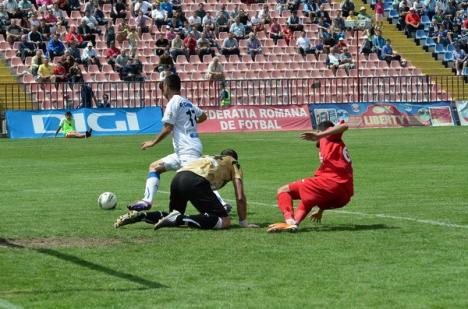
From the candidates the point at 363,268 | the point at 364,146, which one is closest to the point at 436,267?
the point at 363,268

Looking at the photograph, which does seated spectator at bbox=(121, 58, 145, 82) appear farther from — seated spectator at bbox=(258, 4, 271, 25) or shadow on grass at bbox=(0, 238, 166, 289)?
shadow on grass at bbox=(0, 238, 166, 289)

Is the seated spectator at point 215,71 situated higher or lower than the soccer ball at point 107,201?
lower

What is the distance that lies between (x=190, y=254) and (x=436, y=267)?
248 centimetres

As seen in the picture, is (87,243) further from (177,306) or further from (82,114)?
(82,114)

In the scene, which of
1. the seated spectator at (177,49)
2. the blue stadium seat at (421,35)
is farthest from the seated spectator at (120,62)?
the blue stadium seat at (421,35)

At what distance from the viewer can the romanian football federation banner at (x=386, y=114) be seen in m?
41.4

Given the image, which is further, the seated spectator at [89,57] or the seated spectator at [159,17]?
the seated spectator at [159,17]

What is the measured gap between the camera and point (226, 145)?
3228 centimetres

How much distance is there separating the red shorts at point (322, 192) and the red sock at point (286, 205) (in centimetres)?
11

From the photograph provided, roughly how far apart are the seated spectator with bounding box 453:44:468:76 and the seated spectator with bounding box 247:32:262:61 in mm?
9114

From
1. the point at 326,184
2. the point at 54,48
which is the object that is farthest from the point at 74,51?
the point at 326,184

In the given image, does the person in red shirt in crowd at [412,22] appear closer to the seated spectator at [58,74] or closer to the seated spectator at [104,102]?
the seated spectator at [104,102]

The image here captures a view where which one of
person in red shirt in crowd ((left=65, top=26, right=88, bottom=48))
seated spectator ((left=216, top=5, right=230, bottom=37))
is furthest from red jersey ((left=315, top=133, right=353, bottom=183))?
seated spectator ((left=216, top=5, right=230, bottom=37))

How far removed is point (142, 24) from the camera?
47.1m
